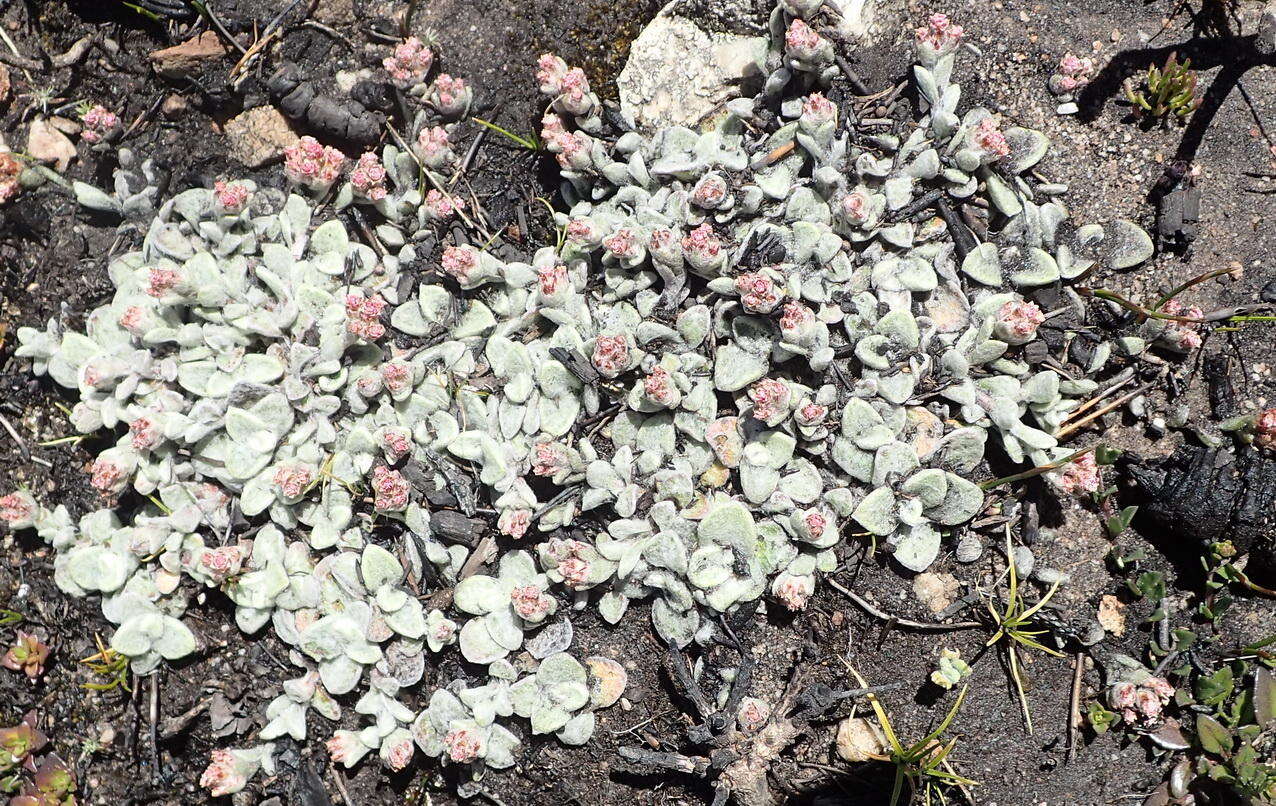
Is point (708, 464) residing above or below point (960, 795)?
above

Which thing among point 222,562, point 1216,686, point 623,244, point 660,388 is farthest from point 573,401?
point 1216,686

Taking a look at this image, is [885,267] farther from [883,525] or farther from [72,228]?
[72,228]

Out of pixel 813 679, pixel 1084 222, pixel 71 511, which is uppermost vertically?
pixel 1084 222

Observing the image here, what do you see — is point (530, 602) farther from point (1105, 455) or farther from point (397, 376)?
point (1105, 455)

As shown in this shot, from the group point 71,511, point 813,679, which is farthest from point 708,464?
point 71,511

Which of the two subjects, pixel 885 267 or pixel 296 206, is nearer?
pixel 885 267

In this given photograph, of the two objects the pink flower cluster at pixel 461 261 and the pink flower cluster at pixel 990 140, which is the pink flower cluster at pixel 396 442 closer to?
the pink flower cluster at pixel 461 261

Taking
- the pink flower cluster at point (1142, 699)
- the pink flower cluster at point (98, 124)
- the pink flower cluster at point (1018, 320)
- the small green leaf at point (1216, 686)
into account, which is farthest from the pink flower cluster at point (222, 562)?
the small green leaf at point (1216, 686)
